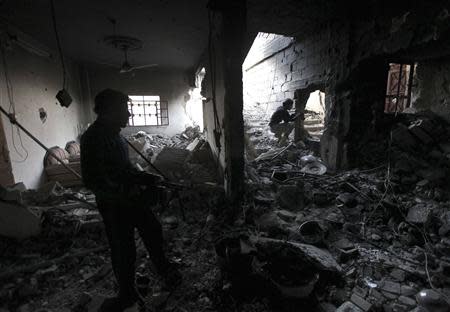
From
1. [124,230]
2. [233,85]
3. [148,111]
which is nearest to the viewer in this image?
[124,230]

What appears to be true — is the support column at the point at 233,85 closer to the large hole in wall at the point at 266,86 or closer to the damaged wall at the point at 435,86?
the large hole in wall at the point at 266,86

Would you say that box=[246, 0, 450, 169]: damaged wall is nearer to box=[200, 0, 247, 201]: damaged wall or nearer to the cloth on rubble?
→ box=[200, 0, 247, 201]: damaged wall

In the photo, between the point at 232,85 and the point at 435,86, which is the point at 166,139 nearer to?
the point at 232,85

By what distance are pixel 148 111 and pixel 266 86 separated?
16.0 ft

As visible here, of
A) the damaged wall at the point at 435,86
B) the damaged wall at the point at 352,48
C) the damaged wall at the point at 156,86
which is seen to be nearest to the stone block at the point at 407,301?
the damaged wall at the point at 352,48

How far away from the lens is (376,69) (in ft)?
13.5

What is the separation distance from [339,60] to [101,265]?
4675mm

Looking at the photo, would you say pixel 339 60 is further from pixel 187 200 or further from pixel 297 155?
pixel 187 200

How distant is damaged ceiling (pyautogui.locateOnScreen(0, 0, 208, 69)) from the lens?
3.40 m

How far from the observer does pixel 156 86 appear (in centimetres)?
934

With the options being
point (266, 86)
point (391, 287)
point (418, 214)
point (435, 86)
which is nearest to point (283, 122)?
point (266, 86)

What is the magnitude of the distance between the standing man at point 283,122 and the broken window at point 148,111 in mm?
5188

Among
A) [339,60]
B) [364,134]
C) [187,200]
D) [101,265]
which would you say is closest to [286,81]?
[339,60]

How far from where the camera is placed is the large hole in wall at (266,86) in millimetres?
6066
